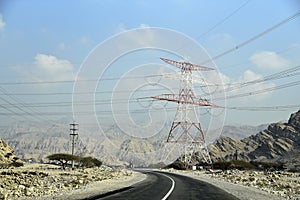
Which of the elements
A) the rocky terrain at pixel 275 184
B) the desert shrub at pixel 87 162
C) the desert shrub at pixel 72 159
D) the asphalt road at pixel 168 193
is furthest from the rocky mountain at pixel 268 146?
the asphalt road at pixel 168 193

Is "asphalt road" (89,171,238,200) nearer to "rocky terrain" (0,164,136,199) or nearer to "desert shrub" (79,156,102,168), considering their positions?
"rocky terrain" (0,164,136,199)

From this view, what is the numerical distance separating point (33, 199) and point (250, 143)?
175597 mm

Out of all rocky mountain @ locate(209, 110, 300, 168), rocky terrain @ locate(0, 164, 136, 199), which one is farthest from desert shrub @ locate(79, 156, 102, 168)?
rocky mountain @ locate(209, 110, 300, 168)

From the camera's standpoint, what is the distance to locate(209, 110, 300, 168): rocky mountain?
6073 inches

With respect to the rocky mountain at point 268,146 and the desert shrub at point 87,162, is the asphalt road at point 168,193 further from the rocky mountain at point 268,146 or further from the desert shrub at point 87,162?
the rocky mountain at point 268,146

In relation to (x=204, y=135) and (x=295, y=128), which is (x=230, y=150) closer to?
(x=295, y=128)

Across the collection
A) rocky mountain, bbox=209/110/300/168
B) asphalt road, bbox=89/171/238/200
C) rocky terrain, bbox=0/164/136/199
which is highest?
rocky mountain, bbox=209/110/300/168

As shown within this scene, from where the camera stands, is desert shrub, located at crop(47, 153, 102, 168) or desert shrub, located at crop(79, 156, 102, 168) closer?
desert shrub, located at crop(47, 153, 102, 168)

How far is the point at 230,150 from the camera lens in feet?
621

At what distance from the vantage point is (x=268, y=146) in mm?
161875

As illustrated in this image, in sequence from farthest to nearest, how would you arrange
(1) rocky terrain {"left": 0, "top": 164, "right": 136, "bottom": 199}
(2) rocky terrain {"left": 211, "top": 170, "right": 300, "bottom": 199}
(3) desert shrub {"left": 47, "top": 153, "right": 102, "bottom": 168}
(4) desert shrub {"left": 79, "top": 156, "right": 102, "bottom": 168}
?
(4) desert shrub {"left": 79, "top": 156, "right": 102, "bottom": 168}, (3) desert shrub {"left": 47, "top": 153, "right": 102, "bottom": 168}, (2) rocky terrain {"left": 211, "top": 170, "right": 300, "bottom": 199}, (1) rocky terrain {"left": 0, "top": 164, "right": 136, "bottom": 199}

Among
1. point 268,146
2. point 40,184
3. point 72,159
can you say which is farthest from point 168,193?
point 268,146

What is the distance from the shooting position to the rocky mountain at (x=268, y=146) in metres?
154

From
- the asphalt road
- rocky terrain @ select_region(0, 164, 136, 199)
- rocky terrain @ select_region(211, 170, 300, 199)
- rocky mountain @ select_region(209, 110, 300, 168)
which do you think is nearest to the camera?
the asphalt road
